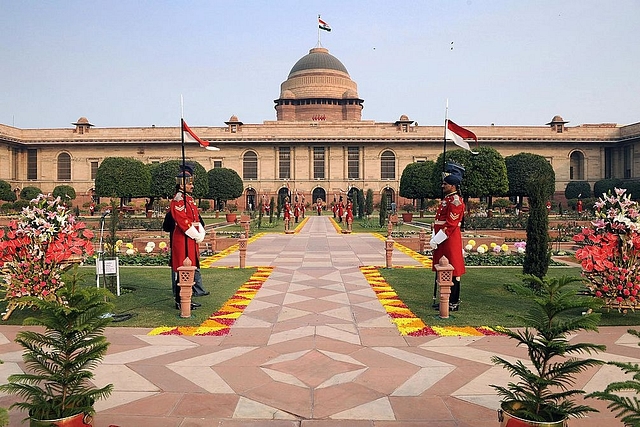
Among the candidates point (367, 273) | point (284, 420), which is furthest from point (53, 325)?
point (367, 273)

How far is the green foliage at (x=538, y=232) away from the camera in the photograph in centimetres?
820

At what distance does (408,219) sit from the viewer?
29969 millimetres

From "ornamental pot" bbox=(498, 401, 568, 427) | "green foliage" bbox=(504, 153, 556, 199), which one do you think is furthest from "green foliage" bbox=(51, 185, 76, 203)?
"ornamental pot" bbox=(498, 401, 568, 427)

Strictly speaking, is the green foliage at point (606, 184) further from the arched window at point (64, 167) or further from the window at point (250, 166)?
the arched window at point (64, 167)

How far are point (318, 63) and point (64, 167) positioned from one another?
31.8 m

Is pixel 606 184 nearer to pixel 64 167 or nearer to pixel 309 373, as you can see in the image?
pixel 309 373

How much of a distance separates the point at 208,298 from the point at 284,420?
4607mm

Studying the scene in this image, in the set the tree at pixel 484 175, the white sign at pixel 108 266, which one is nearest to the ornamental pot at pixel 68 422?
the white sign at pixel 108 266

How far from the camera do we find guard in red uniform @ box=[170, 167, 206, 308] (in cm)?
705

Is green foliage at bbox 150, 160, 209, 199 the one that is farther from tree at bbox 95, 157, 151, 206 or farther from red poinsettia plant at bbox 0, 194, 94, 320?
red poinsettia plant at bbox 0, 194, 94, 320

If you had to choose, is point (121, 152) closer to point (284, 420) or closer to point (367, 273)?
point (367, 273)

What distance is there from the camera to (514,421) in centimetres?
278

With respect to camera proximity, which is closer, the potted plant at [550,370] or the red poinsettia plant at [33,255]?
the potted plant at [550,370]

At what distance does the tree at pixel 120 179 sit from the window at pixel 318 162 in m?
19.5
